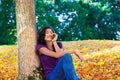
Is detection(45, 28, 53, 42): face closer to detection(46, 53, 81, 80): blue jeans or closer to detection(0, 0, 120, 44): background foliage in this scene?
detection(46, 53, 81, 80): blue jeans

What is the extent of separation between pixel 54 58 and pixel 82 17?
18.6m

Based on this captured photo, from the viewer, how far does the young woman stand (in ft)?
18.4

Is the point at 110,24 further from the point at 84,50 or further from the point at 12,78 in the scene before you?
the point at 12,78

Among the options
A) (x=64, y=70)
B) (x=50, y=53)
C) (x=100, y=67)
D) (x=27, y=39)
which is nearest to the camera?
(x=64, y=70)

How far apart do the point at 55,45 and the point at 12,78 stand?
244 centimetres

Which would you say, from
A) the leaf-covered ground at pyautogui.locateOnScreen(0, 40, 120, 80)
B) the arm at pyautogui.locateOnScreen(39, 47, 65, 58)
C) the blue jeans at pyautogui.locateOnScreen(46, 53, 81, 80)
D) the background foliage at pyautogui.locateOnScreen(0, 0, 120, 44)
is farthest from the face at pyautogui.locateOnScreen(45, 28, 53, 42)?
the background foliage at pyautogui.locateOnScreen(0, 0, 120, 44)

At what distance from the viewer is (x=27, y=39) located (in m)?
6.22

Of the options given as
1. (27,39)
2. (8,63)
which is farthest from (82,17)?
(27,39)

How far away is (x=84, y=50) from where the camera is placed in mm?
11891

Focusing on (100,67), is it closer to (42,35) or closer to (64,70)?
(42,35)

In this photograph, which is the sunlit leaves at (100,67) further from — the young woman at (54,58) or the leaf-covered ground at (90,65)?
the young woman at (54,58)

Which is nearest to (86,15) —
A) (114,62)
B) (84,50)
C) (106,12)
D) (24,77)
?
(106,12)

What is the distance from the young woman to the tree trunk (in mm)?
155

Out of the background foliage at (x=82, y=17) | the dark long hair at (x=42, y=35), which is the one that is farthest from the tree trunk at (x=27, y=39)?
the background foliage at (x=82, y=17)
